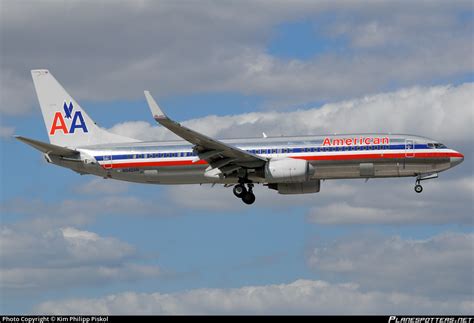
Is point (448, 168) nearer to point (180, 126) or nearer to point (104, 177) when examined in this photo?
point (180, 126)

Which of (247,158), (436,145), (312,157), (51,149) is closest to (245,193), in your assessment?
(247,158)

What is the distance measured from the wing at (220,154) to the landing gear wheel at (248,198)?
2.36m

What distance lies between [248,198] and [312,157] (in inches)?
248

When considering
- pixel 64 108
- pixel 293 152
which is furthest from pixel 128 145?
pixel 293 152

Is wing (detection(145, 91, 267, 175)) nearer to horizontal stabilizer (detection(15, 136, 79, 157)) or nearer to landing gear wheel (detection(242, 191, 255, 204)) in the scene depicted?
landing gear wheel (detection(242, 191, 255, 204))

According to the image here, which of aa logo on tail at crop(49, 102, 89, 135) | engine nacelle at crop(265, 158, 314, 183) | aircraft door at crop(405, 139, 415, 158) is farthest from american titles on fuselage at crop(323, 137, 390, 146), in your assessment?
aa logo on tail at crop(49, 102, 89, 135)

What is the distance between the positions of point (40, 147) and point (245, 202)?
1571cm

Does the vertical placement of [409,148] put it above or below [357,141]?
below

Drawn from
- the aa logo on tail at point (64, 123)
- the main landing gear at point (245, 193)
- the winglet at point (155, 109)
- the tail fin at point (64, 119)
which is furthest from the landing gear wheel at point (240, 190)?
the aa logo on tail at point (64, 123)

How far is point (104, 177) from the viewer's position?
2795 inches

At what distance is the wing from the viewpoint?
62.9 meters

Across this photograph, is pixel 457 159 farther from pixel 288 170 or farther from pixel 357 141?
pixel 288 170

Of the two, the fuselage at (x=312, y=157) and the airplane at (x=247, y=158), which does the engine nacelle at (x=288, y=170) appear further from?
the fuselage at (x=312, y=157)

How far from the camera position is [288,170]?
6462 centimetres
